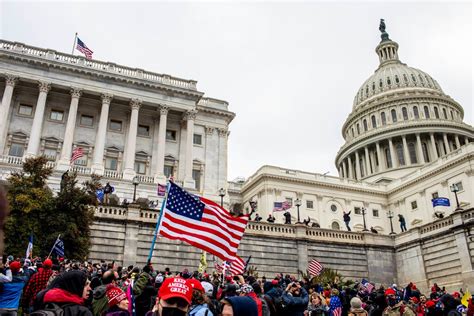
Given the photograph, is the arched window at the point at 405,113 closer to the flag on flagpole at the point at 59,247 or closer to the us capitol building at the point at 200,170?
the us capitol building at the point at 200,170

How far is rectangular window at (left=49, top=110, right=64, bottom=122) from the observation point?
148ft

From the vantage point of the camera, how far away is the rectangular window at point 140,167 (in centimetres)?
4669

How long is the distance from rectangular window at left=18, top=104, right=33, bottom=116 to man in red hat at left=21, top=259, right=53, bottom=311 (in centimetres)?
3908

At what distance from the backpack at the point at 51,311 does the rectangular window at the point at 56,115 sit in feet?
A: 147

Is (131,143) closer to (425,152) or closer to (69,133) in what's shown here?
(69,133)

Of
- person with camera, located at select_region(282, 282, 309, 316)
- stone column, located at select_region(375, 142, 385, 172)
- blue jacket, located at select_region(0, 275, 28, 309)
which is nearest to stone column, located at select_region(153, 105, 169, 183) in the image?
person with camera, located at select_region(282, 282, 309, 316)

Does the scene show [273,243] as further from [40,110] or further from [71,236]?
[40,110]

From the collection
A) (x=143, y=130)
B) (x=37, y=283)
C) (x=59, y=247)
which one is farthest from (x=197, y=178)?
(x=37, y=283)

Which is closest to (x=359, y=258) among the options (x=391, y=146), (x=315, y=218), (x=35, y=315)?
(x=315, y=218)

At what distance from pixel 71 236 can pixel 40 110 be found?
24.9 meters

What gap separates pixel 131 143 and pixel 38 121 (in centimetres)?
915

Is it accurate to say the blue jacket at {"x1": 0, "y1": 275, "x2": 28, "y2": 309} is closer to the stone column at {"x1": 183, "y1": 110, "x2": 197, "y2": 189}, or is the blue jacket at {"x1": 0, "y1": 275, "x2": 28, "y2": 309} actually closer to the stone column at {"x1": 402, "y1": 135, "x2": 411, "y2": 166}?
the stone column at {"x1": 183, "y1": 110, "x2": 197, "y2": 189}

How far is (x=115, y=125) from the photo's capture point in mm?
48281

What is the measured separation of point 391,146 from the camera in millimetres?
85750
